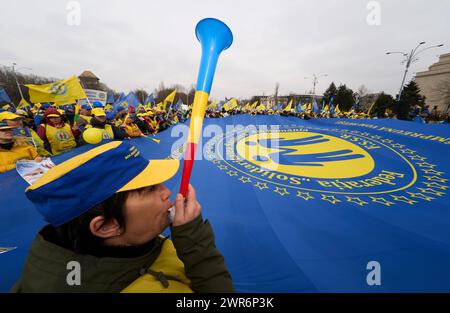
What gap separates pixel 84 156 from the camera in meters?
0.93

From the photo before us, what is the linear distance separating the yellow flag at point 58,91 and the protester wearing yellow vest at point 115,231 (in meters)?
5.82

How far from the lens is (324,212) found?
2580 millimetres

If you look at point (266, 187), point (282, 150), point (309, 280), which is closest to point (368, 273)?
point (309, 280)

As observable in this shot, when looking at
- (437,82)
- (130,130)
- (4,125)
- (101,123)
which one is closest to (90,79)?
(130,130)

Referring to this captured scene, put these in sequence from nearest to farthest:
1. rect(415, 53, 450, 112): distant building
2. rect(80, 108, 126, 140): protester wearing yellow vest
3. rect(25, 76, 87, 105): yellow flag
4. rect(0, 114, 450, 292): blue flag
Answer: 1. rect(0, 114, 450, 292): blue flag
2. rect(80, 108, 126, 140): protester wearing yellow vest
3. rect(25, 76, 87, 105): yellow flag
4. rect(415, 53, 450, 112): distant building

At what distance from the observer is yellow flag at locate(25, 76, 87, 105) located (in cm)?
509

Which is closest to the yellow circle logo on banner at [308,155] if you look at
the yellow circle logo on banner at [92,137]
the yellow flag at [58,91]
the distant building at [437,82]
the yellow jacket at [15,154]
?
the yellow circle logo on banner at [92,137]

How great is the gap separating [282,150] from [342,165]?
1435 mm

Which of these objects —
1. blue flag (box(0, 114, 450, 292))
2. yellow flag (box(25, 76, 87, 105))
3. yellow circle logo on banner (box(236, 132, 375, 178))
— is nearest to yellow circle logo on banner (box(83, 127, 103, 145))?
blue flag (box(0, 114, 450, 292))

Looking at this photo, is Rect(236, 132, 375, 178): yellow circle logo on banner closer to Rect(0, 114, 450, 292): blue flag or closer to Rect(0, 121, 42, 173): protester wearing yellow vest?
Rect(0, 114, 450, 292): blue flag

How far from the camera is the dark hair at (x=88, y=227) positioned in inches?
36.6

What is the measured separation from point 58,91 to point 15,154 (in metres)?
2.87

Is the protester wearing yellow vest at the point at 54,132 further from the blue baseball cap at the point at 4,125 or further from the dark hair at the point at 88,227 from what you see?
the dark hair at the point at 88,227
